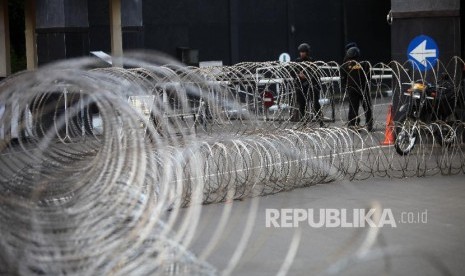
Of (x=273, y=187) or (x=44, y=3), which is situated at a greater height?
(x=44, y=3)

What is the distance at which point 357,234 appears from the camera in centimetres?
1109

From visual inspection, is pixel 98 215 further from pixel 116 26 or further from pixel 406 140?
pixel 116 26

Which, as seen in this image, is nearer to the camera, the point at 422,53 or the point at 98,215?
the point at 98,215

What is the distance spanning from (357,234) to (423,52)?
338 inches

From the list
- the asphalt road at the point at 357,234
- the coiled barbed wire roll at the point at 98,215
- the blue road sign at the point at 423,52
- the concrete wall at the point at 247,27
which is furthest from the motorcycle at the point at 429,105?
the concrete wall at the point at 247,27

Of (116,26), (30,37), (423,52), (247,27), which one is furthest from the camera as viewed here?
(247,27)

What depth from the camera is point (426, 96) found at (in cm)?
1794

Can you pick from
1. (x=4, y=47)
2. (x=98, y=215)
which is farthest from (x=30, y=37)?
(x=98, y=215)

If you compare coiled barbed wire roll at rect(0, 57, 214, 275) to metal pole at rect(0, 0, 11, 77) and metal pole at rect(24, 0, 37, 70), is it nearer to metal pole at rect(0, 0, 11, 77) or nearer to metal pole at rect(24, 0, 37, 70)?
metal pole at rect(0, 0, 11, 77)

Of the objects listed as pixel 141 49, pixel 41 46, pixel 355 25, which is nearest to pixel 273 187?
pixel 41 46

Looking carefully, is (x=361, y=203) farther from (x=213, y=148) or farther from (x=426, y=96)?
(x=426, y=96)

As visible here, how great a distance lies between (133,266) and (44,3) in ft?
59.4

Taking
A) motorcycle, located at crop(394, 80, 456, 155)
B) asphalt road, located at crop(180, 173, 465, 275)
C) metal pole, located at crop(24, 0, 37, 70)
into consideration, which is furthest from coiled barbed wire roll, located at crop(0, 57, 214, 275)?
metal pole, located at crop(24, 0, 37, 70)

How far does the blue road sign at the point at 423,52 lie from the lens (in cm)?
1878
